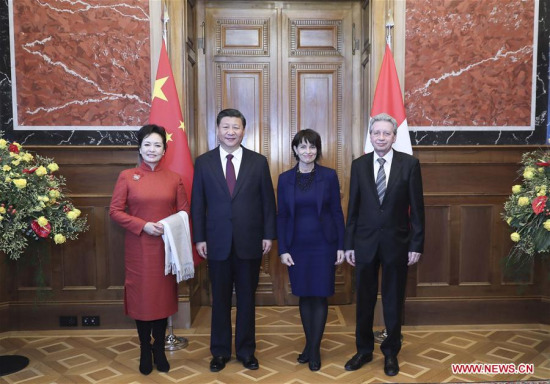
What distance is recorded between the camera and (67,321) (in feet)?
12.6

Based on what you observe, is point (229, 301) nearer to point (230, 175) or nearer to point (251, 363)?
point (251, 363)

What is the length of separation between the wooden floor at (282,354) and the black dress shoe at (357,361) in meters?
0.04

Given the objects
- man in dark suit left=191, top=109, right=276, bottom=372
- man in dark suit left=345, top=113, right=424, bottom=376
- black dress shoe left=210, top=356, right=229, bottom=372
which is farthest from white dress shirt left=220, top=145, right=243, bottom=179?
black dress shoe left=210, top=356, right=229, bottom=372

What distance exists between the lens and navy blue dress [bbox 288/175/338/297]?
292cm

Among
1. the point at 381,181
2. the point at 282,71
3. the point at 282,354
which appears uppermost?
Answer: the point at 282,71

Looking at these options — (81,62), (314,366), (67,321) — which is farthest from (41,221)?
(314,366)

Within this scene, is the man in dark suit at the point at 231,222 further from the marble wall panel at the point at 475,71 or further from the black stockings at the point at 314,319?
the marble wall panel at the point at 475,71

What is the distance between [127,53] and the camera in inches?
146

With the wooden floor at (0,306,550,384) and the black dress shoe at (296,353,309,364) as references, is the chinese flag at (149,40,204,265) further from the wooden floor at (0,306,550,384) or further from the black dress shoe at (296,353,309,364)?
the black dress shoe at (296,353,309,364)

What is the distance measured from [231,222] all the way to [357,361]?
3.91 feet

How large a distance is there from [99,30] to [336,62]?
1.98m

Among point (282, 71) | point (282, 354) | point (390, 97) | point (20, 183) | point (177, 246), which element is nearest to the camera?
point (20, 183)

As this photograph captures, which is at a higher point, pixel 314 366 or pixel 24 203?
pixel 24 203

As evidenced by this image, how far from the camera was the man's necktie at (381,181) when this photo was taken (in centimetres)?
288
